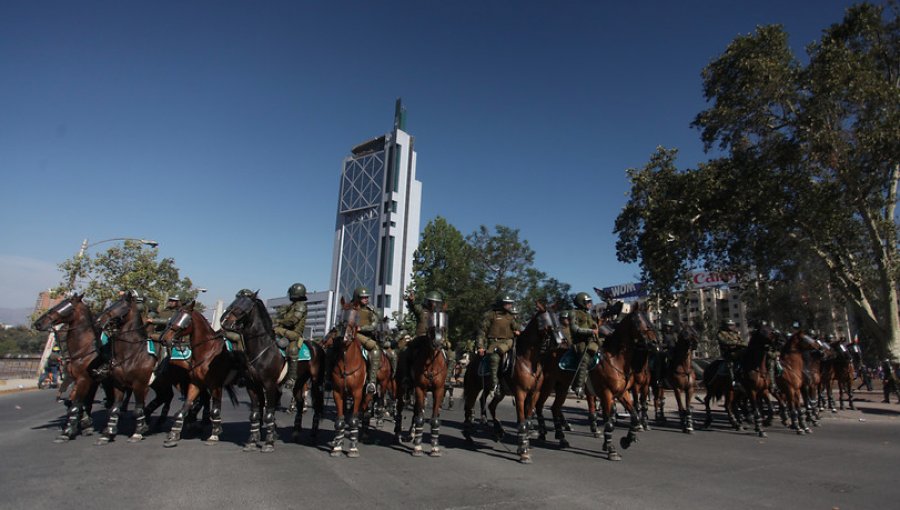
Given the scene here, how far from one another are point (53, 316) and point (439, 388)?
811cm

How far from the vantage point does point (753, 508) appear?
6.20 meters

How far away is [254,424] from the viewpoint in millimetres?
9375

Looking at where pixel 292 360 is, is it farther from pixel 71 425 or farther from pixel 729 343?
pixel 729 343

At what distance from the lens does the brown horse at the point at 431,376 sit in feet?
30.1

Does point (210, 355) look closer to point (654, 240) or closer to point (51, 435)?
point (51, 435)

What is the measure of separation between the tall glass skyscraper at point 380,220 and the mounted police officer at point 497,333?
86892 millimetres

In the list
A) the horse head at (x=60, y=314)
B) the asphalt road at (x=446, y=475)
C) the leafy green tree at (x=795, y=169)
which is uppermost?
the leafy green tree at (x=795, y=169)

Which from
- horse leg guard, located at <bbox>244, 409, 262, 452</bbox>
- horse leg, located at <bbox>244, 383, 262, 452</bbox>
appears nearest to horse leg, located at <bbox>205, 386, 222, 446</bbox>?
horse leg, located at <bbox>244, 383, 262, 452</bbox>

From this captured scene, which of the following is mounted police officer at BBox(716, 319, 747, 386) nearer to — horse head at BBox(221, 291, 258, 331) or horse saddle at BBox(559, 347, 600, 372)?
horse saddle at BBox(559, 347, 600, 372)

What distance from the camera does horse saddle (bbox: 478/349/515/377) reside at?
9977mm

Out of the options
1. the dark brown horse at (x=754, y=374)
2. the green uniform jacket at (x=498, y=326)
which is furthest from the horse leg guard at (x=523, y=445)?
the dark brown horse at (x=754, y=374)

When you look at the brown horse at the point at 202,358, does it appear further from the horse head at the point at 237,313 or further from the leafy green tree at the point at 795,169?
the leafy green tree at the point at 795,169

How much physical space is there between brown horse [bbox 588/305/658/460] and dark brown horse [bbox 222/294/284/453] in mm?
6662

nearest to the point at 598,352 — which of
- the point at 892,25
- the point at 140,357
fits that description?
the point at 140,357
